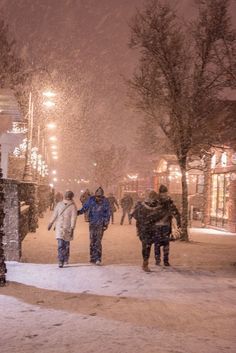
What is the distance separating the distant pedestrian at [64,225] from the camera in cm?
1148

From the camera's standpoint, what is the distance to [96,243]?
39.2 ft

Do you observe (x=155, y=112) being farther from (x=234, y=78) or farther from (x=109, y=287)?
(x=109, y=287)

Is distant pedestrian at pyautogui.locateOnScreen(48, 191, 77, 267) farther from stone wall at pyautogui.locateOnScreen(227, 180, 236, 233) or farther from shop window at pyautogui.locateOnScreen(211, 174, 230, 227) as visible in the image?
shop window at pyautogui.locateOnScreen(211, 174, 230, 227)

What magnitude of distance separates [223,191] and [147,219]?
16.1m

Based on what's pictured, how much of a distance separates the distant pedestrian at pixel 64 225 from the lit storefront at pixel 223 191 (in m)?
13.1

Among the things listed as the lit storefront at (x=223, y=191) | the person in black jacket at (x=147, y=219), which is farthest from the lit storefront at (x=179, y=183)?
the person in black jacket at (x=147, y=219)

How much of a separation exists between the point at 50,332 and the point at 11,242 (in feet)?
19.3

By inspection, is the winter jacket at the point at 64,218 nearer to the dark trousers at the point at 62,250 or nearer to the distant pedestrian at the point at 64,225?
the distant pedestrian at the point at 64,225

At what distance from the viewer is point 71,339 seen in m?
5.89

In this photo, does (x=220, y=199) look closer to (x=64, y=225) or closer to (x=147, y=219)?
(x=147, y=219)

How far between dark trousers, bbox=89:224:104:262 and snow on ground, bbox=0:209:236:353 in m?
0.28

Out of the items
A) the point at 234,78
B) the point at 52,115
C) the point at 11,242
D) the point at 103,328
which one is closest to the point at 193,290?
the point at 103,328

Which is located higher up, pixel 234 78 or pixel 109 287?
pixel 234 78

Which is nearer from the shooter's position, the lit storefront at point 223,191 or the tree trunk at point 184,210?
the tree trunk at point 184,210
